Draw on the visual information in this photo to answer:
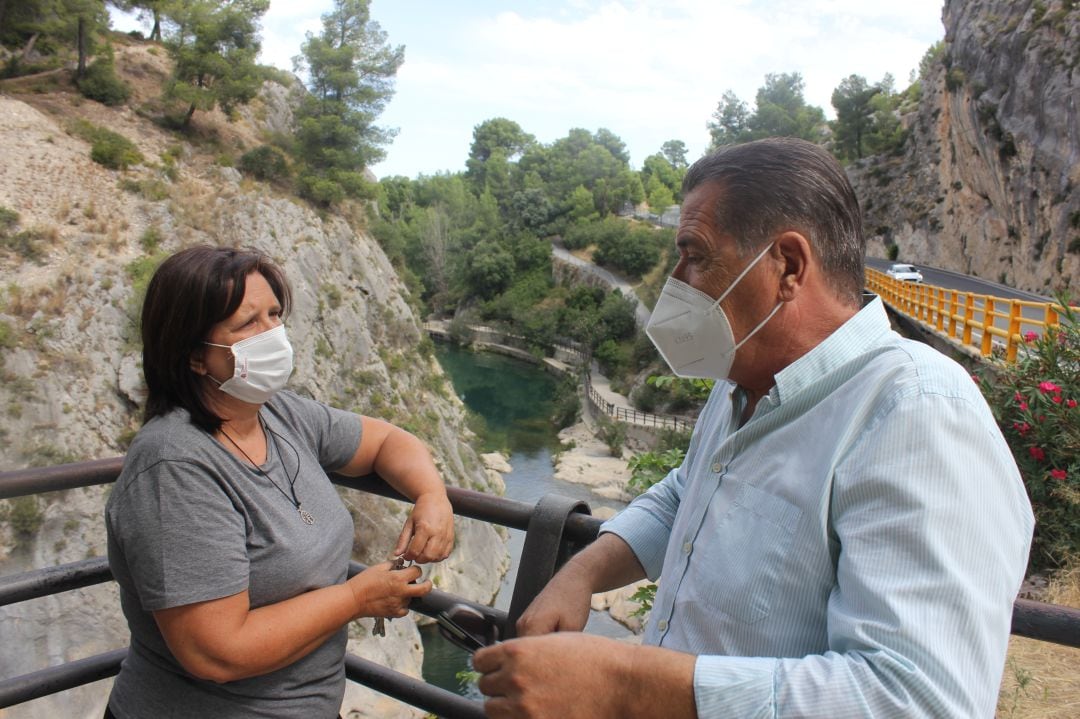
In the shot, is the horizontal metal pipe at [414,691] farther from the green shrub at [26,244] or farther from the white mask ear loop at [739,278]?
the green shrub at [26,244]

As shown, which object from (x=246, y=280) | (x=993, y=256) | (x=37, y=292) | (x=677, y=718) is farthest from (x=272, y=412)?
(x=993, y=256)

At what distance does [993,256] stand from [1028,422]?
2576cm

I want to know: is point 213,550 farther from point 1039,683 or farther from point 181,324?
point 1039,683

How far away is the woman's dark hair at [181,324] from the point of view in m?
1.74

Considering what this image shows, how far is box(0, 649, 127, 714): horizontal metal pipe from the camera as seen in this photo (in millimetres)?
1962

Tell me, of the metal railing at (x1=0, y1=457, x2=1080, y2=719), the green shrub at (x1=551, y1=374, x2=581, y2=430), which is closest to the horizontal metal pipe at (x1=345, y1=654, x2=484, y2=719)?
the metal railing at (x1=0, y1=457, x2=1080, y2=719)

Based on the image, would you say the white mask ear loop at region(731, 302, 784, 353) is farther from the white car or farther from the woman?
the white car

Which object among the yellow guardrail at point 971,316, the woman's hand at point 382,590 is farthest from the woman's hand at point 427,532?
the yellow guardrail at point 971,316

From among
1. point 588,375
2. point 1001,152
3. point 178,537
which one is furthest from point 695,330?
point 588,375

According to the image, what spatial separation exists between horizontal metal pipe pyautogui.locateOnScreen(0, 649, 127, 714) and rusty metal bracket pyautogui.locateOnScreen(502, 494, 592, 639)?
1.04 m

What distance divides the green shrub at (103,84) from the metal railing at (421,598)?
98.5 feet

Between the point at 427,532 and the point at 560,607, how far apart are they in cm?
49

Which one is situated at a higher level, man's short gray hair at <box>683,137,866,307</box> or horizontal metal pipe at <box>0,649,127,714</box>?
man's short gray hair at <box>683,137,866,307</box>

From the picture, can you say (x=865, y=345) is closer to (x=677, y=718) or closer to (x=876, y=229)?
(x=677, y=718)
